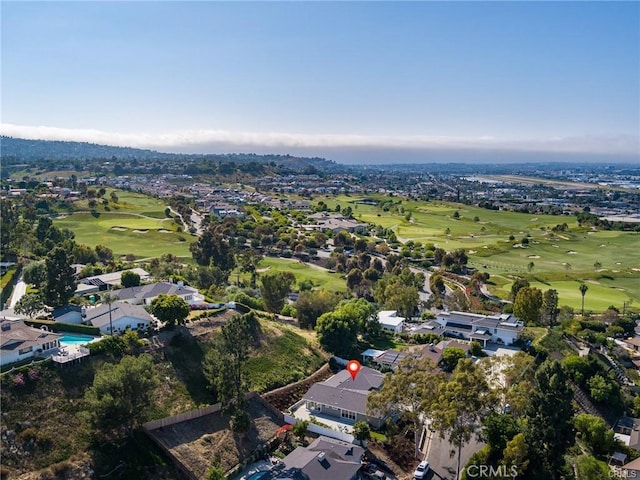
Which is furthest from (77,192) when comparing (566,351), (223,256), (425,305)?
(566,351)

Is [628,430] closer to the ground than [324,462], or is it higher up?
closer to the ground

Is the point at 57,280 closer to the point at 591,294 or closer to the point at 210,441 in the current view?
the point at 210,441

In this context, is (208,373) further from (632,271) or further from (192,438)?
(632,271)

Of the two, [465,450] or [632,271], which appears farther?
[632,271]

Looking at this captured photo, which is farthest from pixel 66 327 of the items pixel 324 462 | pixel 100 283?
pixel 324 462

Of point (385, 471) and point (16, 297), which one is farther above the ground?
point (16, 297)

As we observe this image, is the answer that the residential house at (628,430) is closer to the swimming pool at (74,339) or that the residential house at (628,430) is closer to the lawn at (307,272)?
the swimming pool at (74,339)

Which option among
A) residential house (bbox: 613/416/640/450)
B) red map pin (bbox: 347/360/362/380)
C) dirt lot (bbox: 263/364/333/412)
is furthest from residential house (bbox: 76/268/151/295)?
residential house (bbox: 613/416/640/450)
